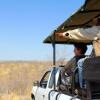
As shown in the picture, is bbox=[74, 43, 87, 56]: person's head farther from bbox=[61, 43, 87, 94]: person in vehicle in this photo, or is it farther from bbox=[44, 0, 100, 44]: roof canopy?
bbox=[44, 0, 100, 44]: roof canopy

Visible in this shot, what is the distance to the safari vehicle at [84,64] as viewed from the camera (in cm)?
1053

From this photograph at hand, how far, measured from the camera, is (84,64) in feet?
34.9

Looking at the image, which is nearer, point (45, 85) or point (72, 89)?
point (72, 89)

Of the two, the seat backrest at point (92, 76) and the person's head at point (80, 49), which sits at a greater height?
the person's head at point (80, 49)

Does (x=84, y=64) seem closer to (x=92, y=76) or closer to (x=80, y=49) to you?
(x=92, y=76)

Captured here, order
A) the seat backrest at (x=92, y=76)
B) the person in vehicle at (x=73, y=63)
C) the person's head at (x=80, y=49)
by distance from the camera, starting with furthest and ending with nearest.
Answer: the person's head at (x=80, y=49), the person in vehicle at (x=73, y=63), the seat backrest at (x=92, y=76)

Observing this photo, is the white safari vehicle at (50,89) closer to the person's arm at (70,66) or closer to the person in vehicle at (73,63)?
the person in vehicle at (73,63)

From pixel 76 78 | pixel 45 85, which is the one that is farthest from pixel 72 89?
pixel 45 85

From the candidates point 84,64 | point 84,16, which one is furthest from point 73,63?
point 84,64

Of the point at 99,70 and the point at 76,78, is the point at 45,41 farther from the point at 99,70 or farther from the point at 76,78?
the point at 99,70

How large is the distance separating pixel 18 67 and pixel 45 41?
220 feet

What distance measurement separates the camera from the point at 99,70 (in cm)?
1038

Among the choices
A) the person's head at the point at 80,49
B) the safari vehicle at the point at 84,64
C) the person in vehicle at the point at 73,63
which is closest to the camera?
the safari vehicle at the point at 84,64

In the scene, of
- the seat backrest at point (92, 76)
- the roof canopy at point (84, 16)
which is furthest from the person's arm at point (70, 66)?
the seat backrest at point (92, 76)
